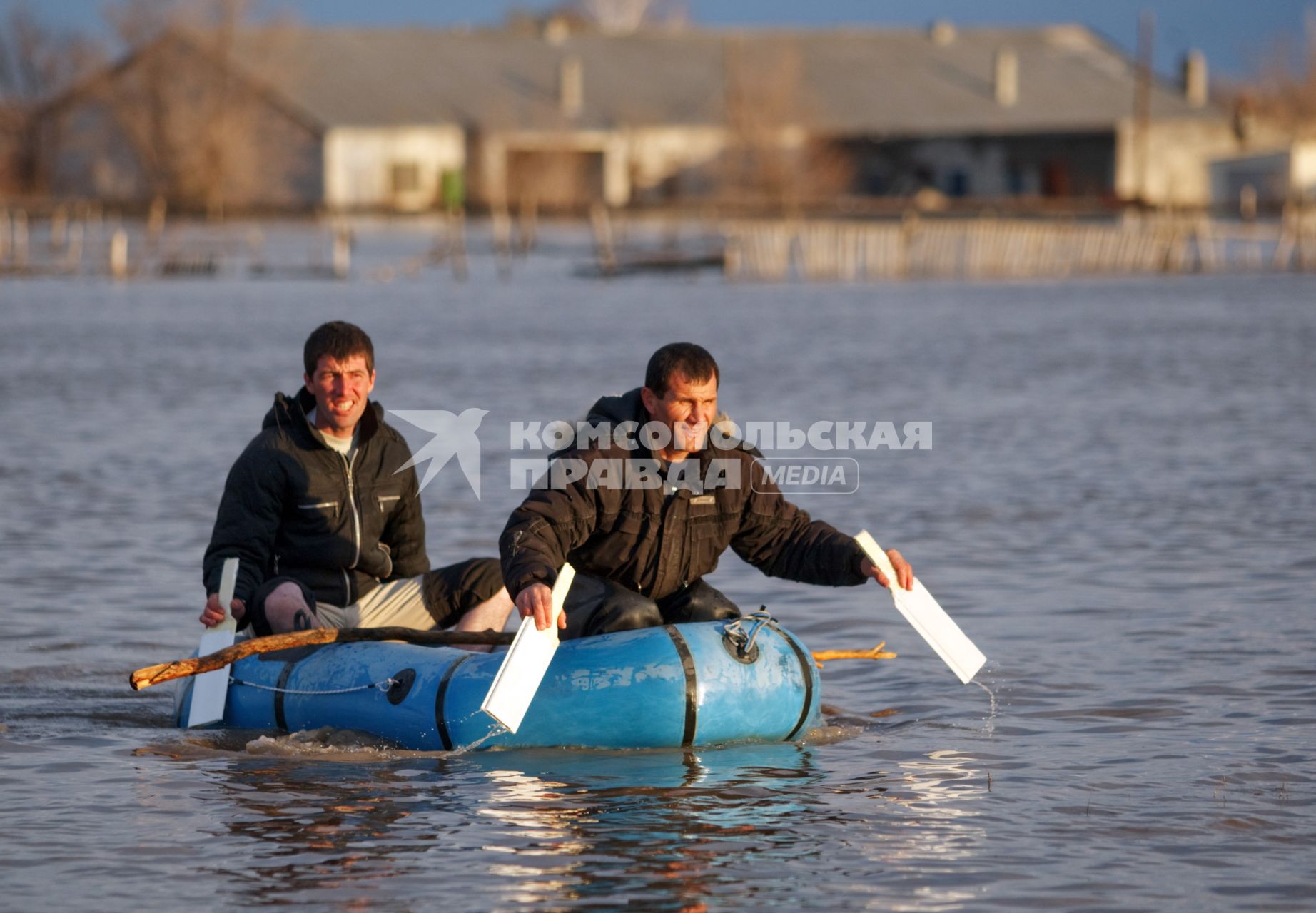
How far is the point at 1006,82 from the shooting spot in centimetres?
7506

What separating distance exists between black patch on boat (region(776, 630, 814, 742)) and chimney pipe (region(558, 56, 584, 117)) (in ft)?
212

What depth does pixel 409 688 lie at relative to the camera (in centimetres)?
756

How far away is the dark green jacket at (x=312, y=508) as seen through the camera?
7.88 meters

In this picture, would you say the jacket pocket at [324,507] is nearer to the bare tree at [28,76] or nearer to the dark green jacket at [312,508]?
the dark green jacket at [312,508]

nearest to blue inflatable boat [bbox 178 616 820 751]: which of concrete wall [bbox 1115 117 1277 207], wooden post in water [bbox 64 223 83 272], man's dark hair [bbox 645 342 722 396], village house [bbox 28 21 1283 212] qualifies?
man's dark hair [bbox 645 342 722 396]

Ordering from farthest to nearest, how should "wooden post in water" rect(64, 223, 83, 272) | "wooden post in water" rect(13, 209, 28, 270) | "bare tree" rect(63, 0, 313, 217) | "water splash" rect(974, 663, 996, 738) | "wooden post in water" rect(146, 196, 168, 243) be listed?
"bare tree" rect(63, 0, 313, 217) → "wooden post in water" rect(64, 223, 83, 272) → "wooden post in water" rect(146, 196, 168, 243) → "wooden post in water" rect(13, 209, 28, 270) → "water splash" rect(974, 663, 996, 738)

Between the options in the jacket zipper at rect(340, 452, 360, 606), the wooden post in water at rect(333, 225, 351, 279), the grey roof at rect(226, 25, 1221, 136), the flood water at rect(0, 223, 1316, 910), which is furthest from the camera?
the grey roof at rect(226, 25, 1221, 136)

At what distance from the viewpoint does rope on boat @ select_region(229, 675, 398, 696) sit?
7.61m

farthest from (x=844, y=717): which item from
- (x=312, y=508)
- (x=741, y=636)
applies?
(x=312, y=508)

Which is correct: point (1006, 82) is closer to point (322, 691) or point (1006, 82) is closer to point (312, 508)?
point (312, 508)

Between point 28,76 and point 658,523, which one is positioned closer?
point 658,523

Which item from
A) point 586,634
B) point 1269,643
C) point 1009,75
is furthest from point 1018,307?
point 1009,75

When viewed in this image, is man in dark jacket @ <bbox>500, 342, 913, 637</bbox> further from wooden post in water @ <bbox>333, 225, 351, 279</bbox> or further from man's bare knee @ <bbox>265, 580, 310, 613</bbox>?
wooden post in water @ <bbox>333, 225, 351, 279</bbox>

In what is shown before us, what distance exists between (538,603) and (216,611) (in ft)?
5.48
